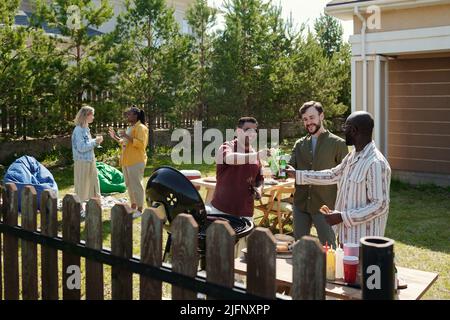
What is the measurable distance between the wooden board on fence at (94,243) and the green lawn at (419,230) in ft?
7.02

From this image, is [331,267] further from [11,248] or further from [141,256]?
[11,248]

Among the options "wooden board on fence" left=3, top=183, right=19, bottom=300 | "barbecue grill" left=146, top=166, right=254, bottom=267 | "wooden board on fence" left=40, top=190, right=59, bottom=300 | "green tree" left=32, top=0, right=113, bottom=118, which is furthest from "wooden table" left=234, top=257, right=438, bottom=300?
"green tree" left=32, top=0, right=113, bottom=118

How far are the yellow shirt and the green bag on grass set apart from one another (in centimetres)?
283

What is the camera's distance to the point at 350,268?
3082 mm

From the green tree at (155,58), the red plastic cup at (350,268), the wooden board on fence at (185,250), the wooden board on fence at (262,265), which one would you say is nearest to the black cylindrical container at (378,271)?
the wooden board on fence at (262,265)

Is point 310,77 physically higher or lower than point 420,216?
higher

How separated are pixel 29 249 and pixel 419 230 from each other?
621cm

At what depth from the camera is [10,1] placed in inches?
498

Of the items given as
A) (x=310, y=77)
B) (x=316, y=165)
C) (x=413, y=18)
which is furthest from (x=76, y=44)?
(x=316, y=165)

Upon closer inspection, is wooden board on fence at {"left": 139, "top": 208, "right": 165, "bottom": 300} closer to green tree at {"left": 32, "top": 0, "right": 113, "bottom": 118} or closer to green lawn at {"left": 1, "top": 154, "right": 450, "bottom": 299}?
green lawn at {"left": 1, "top": 154, "right": 450, "bottom": 299}

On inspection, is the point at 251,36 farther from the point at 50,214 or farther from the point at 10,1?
the point at 50,214

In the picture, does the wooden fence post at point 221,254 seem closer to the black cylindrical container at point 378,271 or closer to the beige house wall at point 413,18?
the black cylindrical container at point 378,271
